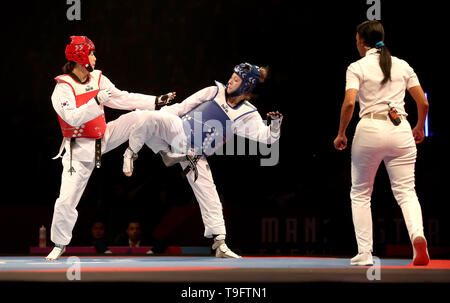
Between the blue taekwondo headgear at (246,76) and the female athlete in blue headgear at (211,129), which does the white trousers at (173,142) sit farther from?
the blue taekwondo headgear at (246,76)

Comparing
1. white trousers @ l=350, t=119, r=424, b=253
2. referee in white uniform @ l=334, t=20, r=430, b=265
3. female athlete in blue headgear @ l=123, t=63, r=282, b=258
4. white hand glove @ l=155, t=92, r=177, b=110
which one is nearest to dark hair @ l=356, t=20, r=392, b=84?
referee in white uniform @ l=334, t=20, r=430, b=265

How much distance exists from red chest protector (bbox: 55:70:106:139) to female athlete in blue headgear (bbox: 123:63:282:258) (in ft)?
1.30

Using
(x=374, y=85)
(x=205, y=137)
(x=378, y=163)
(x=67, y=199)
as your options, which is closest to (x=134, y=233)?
(x=205, y=137)

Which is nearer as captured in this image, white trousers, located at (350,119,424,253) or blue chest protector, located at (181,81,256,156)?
white trousers, located at (350,119,424,253)

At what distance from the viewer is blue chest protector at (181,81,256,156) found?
5.25 metres

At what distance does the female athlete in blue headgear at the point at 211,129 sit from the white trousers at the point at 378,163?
120cm

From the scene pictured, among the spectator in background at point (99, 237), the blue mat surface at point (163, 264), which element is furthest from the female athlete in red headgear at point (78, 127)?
the spectator in background at point (99, 237)

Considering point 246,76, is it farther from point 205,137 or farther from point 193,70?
point 193,70

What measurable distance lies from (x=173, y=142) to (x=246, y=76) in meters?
0.79

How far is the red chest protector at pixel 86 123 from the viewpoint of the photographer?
4848 millimetres

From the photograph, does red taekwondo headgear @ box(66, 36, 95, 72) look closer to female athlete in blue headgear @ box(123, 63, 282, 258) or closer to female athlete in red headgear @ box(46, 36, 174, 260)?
female athlete in red headgear @ box(46, 36, 174, 260)

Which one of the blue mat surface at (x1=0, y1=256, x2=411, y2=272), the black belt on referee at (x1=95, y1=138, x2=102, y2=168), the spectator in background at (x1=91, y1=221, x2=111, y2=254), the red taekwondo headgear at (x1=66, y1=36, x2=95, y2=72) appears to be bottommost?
the spectator in background at (x1=91, y1=221, x2=111, y2=254)

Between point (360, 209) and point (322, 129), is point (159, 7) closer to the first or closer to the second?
point (322, 129)

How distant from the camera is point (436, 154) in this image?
971 cm
